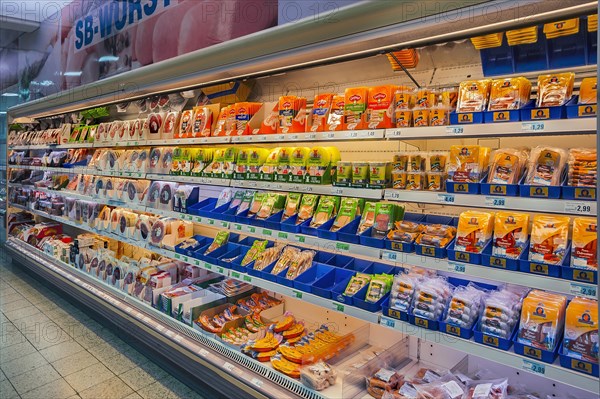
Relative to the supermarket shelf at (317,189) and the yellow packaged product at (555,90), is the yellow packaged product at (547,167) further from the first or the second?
the supermarket shelf at (317,189)

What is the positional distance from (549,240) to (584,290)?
223 millimetres

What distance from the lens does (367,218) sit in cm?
220

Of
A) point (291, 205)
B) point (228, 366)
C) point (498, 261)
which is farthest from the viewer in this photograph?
point (291, 205)

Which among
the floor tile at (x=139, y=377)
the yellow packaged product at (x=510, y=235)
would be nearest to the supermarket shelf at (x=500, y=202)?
the yellow packaged product at (x=510, y=235)

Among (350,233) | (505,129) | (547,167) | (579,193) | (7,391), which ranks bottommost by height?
(7,391)

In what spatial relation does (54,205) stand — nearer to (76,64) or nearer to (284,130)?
(76,64)

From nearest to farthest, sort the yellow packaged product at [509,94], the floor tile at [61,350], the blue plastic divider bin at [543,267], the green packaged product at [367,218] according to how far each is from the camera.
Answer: the blue plastic divider bin at [543,267]
the yellow packaged product at [509,94]
the green packaged product at [367,218]
the floor tile at [61,350]

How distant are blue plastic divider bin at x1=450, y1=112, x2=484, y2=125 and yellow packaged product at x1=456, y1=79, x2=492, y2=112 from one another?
2 centimetres

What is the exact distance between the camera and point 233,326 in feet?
9.14

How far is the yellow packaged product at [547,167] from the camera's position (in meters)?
1.56

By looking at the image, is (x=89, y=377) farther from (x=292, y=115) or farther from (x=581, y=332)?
(x=581, y=332)

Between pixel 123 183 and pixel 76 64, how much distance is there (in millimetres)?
1677

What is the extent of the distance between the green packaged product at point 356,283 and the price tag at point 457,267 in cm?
50

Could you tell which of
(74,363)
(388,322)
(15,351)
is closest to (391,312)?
(388,322)
